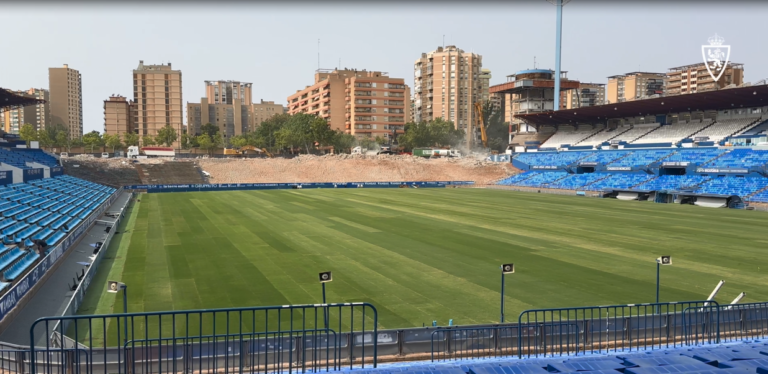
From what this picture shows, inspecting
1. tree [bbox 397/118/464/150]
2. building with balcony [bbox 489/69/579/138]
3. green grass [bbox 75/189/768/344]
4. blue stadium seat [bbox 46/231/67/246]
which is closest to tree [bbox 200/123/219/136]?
tree [bbox 397/118/464/150]

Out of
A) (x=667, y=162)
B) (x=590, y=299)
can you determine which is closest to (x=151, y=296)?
(x=590, y=299)

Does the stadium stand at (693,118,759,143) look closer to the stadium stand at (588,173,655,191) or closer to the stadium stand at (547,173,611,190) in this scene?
the stadium stand at (588,173,655,191)

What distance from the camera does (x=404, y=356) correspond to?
464 inches

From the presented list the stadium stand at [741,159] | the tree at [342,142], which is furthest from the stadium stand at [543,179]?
the tree at [342,142]

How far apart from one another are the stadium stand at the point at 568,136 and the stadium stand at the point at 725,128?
20.1m

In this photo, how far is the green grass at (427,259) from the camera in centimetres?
1744

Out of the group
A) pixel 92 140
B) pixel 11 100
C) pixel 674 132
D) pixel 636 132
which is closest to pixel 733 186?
pixel 674 132

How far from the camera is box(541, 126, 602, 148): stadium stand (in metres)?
89.7

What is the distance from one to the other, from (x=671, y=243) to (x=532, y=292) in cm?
1452

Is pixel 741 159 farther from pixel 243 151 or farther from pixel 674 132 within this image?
pixel 243 151

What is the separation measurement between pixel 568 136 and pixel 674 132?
67.3 ft

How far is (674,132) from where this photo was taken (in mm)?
74688

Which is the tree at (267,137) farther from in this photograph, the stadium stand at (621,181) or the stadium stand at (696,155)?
the stadium stand at (696,155)

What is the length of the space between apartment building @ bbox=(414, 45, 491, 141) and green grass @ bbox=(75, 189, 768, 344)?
129664 mm
